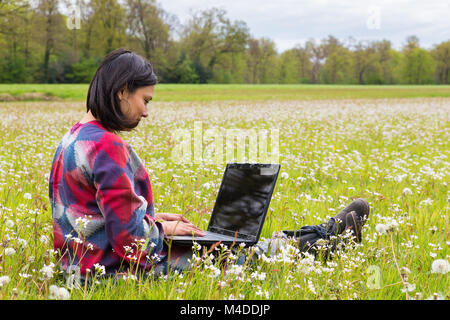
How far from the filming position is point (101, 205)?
8.23 feet

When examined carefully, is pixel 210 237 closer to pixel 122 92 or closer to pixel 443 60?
pixel 122 92

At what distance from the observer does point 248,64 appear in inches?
3533

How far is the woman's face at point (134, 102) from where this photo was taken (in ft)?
8.79

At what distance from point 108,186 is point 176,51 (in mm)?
68852

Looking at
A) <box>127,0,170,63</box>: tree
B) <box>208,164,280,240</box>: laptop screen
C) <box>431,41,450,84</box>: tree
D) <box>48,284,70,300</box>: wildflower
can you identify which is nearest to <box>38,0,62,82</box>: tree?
<box>127,0,170,63</box>: tree

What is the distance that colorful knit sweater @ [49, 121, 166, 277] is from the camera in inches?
97.4

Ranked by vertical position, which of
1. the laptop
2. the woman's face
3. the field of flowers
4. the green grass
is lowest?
the field of flowers

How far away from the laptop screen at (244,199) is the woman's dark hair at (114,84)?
1.11m

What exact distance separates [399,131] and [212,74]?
6251 cm

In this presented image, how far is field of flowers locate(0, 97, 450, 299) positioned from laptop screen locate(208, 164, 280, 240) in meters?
0.22

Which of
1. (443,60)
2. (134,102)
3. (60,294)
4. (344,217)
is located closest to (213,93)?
(344,217)

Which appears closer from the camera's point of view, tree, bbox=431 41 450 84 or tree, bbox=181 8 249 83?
tree, bbox=181 8 249 83

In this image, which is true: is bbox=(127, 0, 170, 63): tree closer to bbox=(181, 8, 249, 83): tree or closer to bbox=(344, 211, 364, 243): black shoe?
bbox=(181, 8, 249, 83): tree
